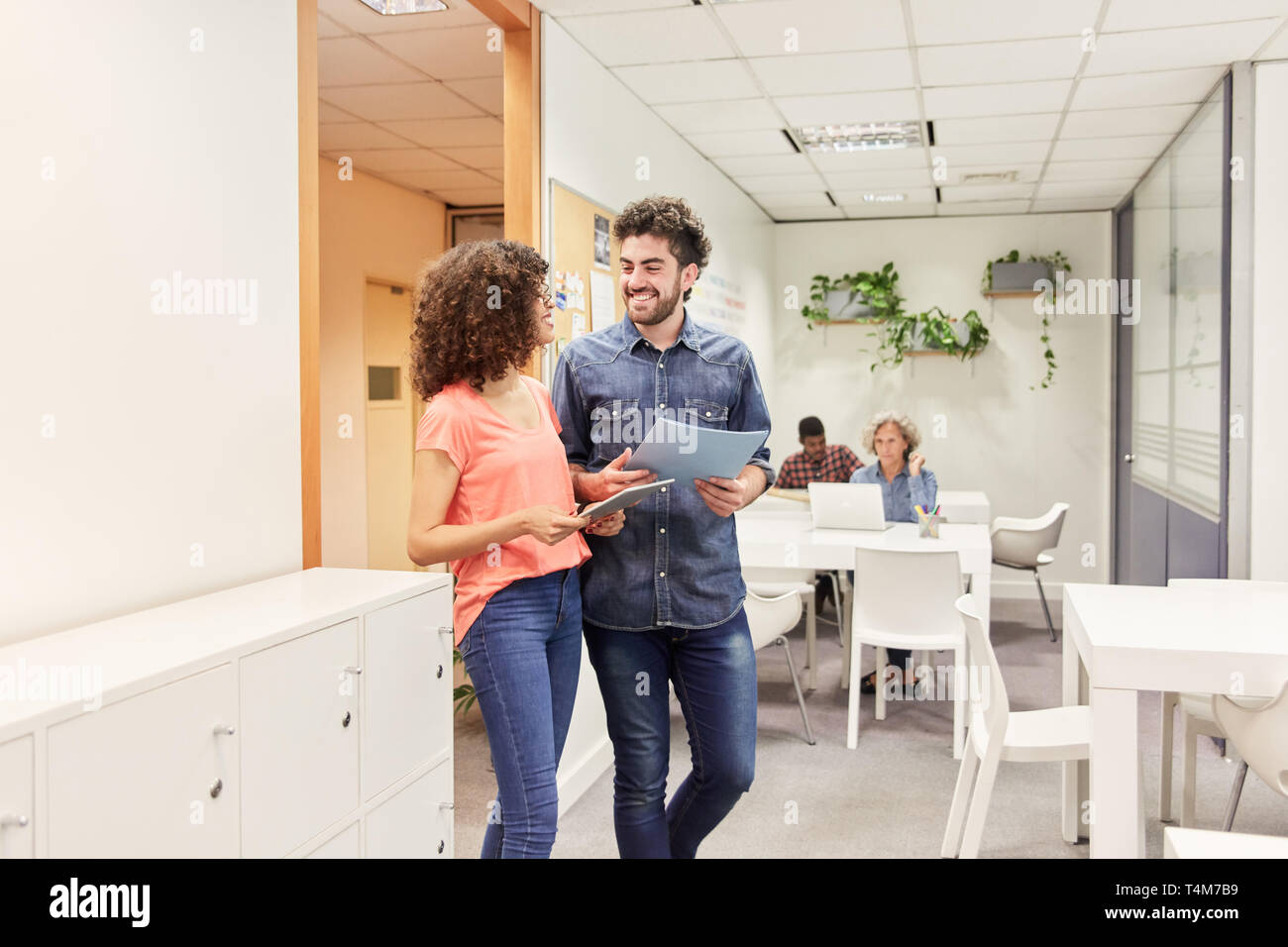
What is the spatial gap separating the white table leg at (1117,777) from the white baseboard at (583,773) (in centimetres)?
164

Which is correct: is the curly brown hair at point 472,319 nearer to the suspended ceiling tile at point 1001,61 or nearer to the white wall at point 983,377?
the suspended ceiling tile at point 1001,61

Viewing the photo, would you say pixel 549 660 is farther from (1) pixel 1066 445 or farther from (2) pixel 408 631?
(1) pixel 1066 445

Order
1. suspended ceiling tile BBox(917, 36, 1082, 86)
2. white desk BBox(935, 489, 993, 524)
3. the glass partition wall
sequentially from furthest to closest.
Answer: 1. white desk BBox(935, 489, 993, 524)
2. the glass partition wall
3. suspended ceiling tile BBox(917, 36, 1082, 86)

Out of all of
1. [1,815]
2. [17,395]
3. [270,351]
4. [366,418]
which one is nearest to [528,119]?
[270,351]

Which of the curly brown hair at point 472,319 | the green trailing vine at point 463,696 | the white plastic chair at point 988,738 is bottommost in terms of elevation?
the green trailing vine at point 463,696

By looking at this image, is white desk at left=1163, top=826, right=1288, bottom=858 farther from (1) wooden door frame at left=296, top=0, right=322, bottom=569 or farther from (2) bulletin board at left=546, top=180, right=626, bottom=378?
(2) bulletin board at left=546, top=180, right=626, bottom=378

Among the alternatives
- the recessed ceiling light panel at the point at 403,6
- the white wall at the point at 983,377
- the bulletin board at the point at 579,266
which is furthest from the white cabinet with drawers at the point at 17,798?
the white wall at the point at 983,377

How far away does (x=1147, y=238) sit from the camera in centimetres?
636

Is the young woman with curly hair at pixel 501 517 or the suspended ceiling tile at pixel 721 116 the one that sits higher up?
the suspended ceiling tile at pixel 721 116

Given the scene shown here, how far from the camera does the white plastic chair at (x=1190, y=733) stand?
10.1ft

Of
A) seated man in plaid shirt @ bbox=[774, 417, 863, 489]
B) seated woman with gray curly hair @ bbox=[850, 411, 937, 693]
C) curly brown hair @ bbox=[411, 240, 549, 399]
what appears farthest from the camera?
seated man in plaid shirt @ bbox=[774, 417, 863, 489]

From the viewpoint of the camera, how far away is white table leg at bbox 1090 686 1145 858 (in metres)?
2.33

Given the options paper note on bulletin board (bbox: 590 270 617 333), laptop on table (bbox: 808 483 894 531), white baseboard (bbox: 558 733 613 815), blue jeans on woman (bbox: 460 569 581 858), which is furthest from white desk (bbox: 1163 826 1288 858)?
laptop on table (bbox: 808 483 894 531)

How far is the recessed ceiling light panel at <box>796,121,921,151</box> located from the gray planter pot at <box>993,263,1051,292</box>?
2.35 meters
